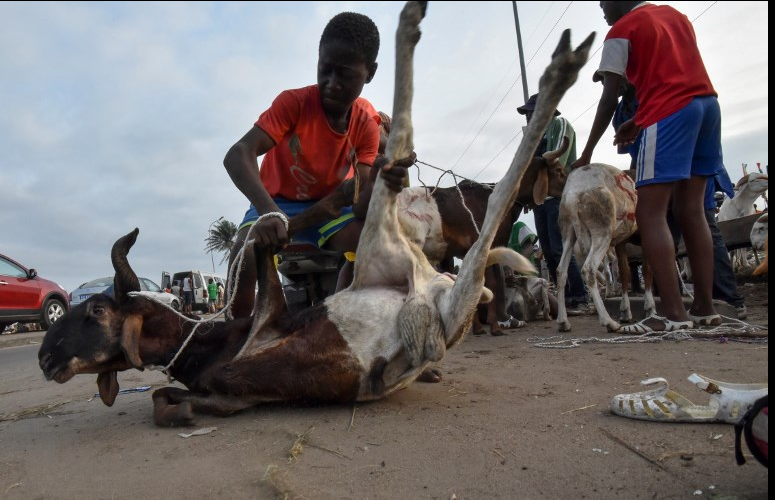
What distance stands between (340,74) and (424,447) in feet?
7.04

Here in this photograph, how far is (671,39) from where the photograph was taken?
3.64 meters

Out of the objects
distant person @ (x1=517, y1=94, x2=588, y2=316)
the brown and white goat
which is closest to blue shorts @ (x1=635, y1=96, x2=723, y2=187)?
the brown and white goat

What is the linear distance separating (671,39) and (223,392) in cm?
379

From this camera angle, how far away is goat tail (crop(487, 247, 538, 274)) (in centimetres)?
230

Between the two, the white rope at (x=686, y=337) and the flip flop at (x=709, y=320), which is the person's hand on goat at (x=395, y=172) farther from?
the flip flop at (x=709, y=320)

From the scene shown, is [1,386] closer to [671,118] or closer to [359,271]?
[359,271]

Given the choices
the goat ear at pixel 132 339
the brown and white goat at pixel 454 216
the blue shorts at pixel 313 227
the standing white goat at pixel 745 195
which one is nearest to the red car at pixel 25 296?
the brown and white goat at pixel 454 216

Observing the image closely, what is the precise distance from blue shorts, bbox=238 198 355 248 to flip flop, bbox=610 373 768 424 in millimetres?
1960

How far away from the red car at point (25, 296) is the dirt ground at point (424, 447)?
31.6ft

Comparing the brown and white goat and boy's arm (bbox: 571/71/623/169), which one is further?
the brown and white goat

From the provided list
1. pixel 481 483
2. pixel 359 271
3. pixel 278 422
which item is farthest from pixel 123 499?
pixel 359 271

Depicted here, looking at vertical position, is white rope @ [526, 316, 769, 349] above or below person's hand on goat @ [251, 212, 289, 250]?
below

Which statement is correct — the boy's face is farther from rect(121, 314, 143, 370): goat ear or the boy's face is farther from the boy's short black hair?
rect(121, 314, 143, 370): goat ear

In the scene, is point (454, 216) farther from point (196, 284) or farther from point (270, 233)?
point (196, 284)
